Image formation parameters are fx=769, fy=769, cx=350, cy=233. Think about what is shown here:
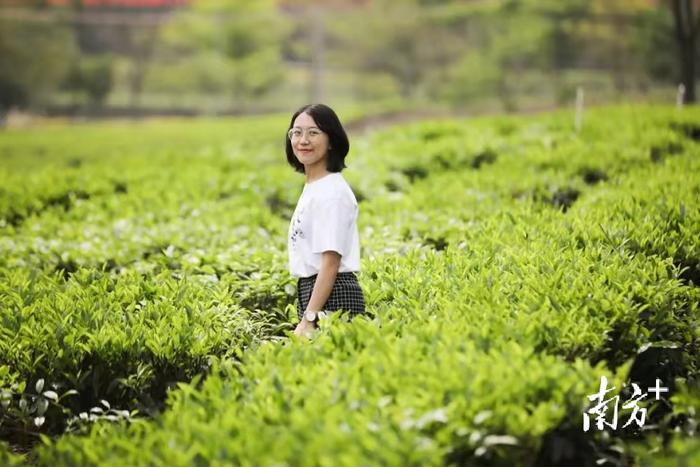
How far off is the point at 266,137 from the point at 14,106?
21.1 ft

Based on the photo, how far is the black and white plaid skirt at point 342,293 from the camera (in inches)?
134

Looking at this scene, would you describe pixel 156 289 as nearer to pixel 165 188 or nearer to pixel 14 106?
pixel 165 188

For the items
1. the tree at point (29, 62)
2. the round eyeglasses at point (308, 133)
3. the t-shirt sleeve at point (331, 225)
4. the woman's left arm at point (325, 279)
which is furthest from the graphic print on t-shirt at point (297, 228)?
the tree at point (29, 62)

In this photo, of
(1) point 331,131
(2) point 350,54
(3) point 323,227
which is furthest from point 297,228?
(2) point 350,54

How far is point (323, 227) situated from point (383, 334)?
508mm

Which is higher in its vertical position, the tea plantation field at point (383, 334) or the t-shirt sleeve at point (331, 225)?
the t-shirt sleeve at point (331, 225)

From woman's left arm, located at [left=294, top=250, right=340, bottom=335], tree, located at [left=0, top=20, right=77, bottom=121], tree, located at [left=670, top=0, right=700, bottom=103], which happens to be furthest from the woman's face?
tree, located at [left=0, top=20, right=77, bottom=121]

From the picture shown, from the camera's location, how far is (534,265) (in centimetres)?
391

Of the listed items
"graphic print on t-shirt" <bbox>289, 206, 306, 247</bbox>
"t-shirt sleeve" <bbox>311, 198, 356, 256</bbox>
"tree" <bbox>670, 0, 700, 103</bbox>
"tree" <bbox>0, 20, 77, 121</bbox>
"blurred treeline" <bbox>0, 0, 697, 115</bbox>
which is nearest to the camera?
"t-shirt sleeve" <bbox>311, 198, 356, 256</bbox>

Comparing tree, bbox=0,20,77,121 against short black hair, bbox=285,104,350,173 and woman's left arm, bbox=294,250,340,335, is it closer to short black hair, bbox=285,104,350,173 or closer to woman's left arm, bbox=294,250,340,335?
short black hair, bbox=285,104,350,173

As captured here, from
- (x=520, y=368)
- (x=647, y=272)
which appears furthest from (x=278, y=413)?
(x=647, y=272)

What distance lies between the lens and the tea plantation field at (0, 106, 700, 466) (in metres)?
2.47

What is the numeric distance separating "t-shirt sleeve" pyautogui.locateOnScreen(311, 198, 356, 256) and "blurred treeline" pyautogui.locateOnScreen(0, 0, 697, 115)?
15.6 m

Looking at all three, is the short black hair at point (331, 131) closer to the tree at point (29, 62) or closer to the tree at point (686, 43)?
the tree at point (686, 43)
